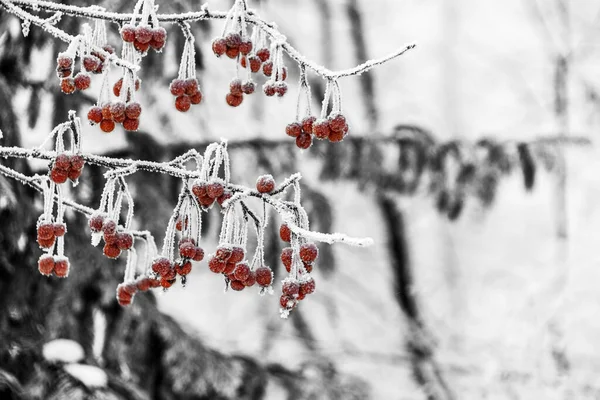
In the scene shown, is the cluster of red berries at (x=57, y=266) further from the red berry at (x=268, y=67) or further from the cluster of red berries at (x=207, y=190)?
the red berry at (x=268, y=67)

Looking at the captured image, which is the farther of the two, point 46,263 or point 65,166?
point 46,263

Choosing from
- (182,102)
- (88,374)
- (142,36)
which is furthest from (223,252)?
(88,374)

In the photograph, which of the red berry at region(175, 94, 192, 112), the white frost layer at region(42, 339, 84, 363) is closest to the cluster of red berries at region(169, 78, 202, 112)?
the red berry at region(175, 94, 192, 112)

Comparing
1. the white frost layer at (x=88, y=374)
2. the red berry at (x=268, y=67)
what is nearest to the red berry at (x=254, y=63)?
the red berry at (x=268, y=67)

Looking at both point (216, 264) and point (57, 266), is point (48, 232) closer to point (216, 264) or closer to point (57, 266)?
point (57, 266)

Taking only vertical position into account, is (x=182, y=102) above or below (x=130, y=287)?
above

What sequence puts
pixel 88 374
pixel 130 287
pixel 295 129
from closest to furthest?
1. pixel 295 129
2. pixel 130 287
3. pixel 88 374

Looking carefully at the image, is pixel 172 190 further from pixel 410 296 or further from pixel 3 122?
pixel 410 296

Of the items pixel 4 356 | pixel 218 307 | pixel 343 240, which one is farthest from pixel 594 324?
pixel 343 240
